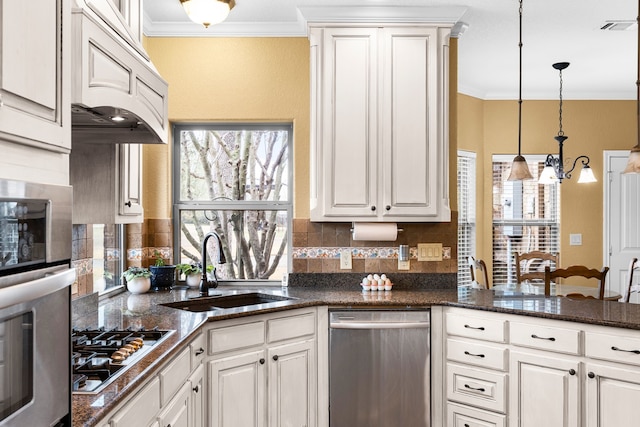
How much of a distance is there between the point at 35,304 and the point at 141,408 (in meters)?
0.82

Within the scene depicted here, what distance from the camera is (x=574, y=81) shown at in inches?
212

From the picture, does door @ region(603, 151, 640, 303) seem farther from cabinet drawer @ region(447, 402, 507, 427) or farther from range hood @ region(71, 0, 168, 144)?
range hood @ region(71, 0, 168, 144)

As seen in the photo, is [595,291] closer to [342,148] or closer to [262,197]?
[342,148]

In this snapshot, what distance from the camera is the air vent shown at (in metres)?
3.79

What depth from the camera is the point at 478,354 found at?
3.09m

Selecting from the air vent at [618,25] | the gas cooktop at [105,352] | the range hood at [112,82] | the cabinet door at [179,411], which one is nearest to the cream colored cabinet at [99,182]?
the range hood at [112,82]

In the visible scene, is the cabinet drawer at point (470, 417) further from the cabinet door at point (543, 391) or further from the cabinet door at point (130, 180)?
the cabinet door at point (130, 180)

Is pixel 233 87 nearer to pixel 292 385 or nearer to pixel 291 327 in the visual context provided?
pixel 291 327

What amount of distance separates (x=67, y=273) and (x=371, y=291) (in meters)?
2.61

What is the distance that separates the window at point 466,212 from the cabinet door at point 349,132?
240 cm

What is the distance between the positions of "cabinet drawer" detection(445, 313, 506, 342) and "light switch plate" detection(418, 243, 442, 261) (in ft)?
2.04

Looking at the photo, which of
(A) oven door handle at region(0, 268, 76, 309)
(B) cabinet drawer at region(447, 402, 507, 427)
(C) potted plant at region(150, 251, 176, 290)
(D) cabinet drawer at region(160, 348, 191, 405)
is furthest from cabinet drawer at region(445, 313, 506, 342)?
(A) oven door handle at region(0, 268, 76, 309)

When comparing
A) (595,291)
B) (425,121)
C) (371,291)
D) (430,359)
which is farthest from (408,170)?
(595,291)

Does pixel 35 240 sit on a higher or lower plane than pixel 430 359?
higher
